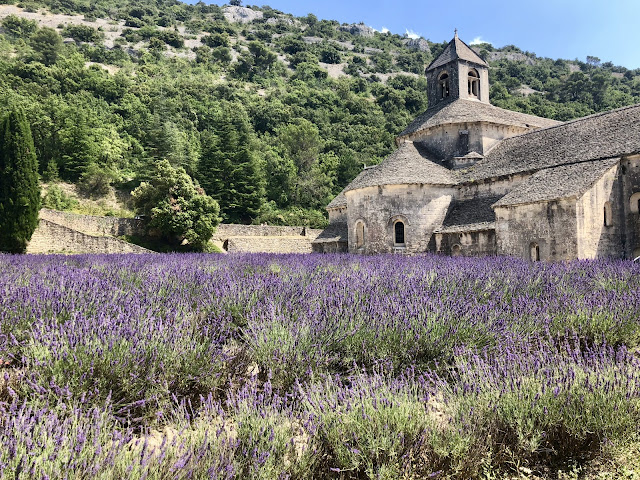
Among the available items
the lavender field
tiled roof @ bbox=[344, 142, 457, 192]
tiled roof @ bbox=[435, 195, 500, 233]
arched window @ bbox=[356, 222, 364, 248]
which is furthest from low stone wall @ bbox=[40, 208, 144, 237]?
the lavender field

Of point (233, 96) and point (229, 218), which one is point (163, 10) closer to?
point (233, 96)

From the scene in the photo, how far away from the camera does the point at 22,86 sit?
45.2 metres

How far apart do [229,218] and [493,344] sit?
34.9m

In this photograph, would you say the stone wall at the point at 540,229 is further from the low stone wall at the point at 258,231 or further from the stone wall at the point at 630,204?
the low stone wall at the point at 258,231

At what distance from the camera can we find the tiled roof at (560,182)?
13766 mm

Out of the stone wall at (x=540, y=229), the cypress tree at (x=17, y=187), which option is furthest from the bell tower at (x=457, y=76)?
the cypress tree at (x=17, y=187)

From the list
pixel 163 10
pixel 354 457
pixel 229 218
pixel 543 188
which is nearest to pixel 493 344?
pixel 354 457

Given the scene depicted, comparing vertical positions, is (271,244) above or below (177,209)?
below

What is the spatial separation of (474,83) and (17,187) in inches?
1067

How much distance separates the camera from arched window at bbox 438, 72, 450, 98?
86.9ft

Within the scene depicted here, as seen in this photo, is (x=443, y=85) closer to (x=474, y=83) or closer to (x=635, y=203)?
(x=474, y=83)

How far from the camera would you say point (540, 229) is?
1466 cm

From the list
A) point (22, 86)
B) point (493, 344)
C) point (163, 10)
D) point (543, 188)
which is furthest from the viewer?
point (163, 10)

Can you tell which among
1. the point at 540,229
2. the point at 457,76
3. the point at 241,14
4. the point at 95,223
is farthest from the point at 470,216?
the point at 241,14
